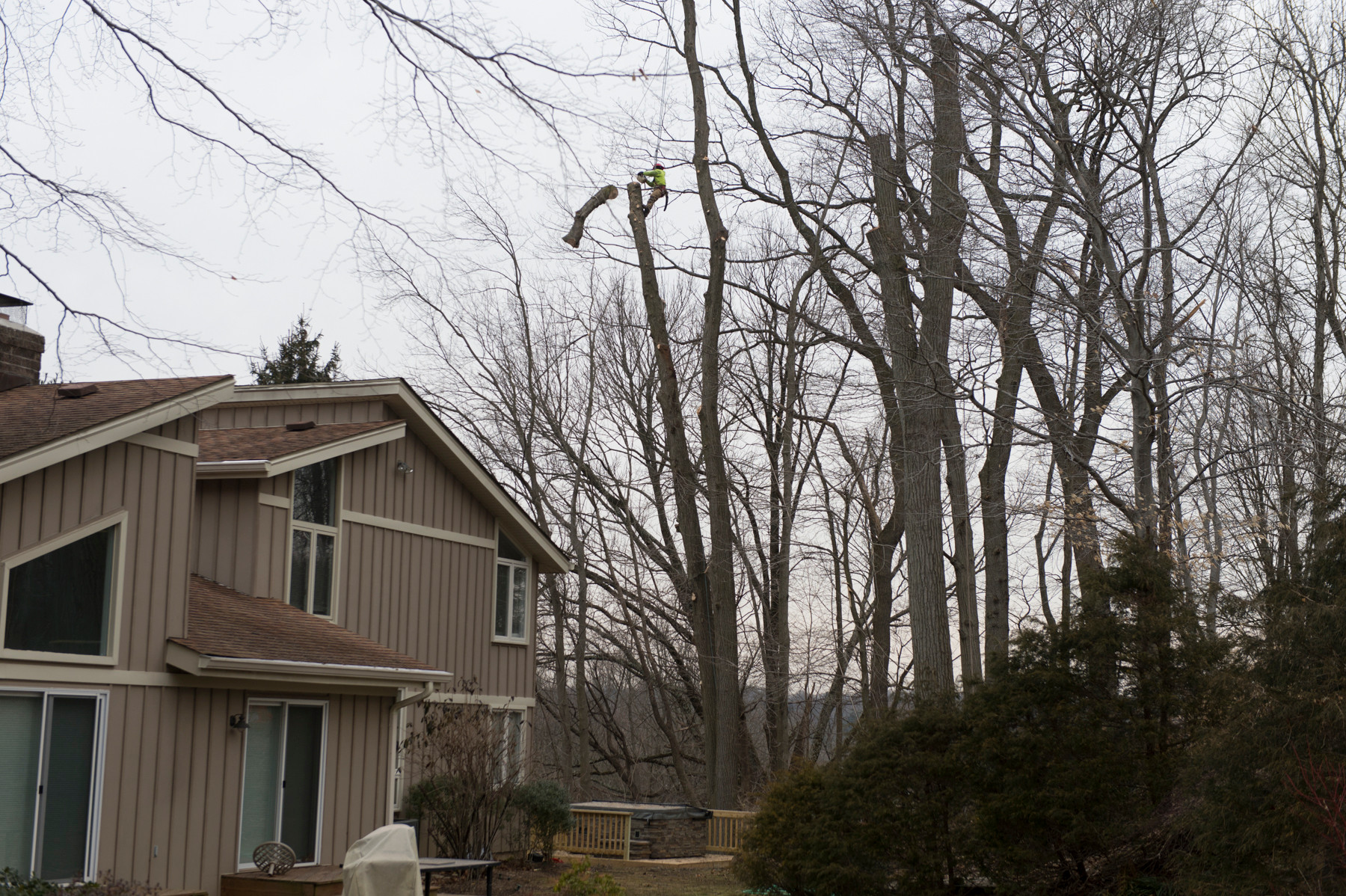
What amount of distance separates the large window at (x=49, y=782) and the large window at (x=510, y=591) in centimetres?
852

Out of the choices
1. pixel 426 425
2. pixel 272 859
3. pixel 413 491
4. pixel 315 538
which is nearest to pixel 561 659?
pixel 413 491

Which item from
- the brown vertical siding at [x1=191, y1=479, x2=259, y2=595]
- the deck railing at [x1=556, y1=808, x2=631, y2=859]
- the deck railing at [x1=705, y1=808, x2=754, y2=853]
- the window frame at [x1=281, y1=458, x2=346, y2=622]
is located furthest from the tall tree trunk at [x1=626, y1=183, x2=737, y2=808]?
the brown vertical siding at [x1=191, y1=479, x2=259, y2=595]

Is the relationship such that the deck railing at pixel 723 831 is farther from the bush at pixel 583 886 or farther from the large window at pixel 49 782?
the large window at pixel 49 782

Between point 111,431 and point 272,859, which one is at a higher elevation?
point 111,431

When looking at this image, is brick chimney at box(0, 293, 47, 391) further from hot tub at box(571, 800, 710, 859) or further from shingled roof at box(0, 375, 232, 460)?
hot tub at box(571, 800, 710, 859)

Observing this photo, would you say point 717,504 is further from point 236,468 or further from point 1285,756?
point 1285,756

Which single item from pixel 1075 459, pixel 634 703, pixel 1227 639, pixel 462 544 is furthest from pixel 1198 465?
pixel 634 703

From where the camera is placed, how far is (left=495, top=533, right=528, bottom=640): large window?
18.9 metres

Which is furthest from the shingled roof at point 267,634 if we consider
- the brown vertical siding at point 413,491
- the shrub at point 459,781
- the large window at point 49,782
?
the brown vertical siding at point 413,491

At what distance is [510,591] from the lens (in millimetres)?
19109

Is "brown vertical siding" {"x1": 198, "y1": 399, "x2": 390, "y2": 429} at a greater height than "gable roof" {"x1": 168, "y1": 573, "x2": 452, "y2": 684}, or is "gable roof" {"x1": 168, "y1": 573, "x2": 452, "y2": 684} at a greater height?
"brown vertical siding" {"x1": 198, "y1": 399, "x2": 390, "y2": 429}

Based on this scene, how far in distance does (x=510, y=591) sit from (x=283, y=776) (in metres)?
6.56

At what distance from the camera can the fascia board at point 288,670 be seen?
11281mm

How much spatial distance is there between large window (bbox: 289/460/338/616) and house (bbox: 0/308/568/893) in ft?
0.10
